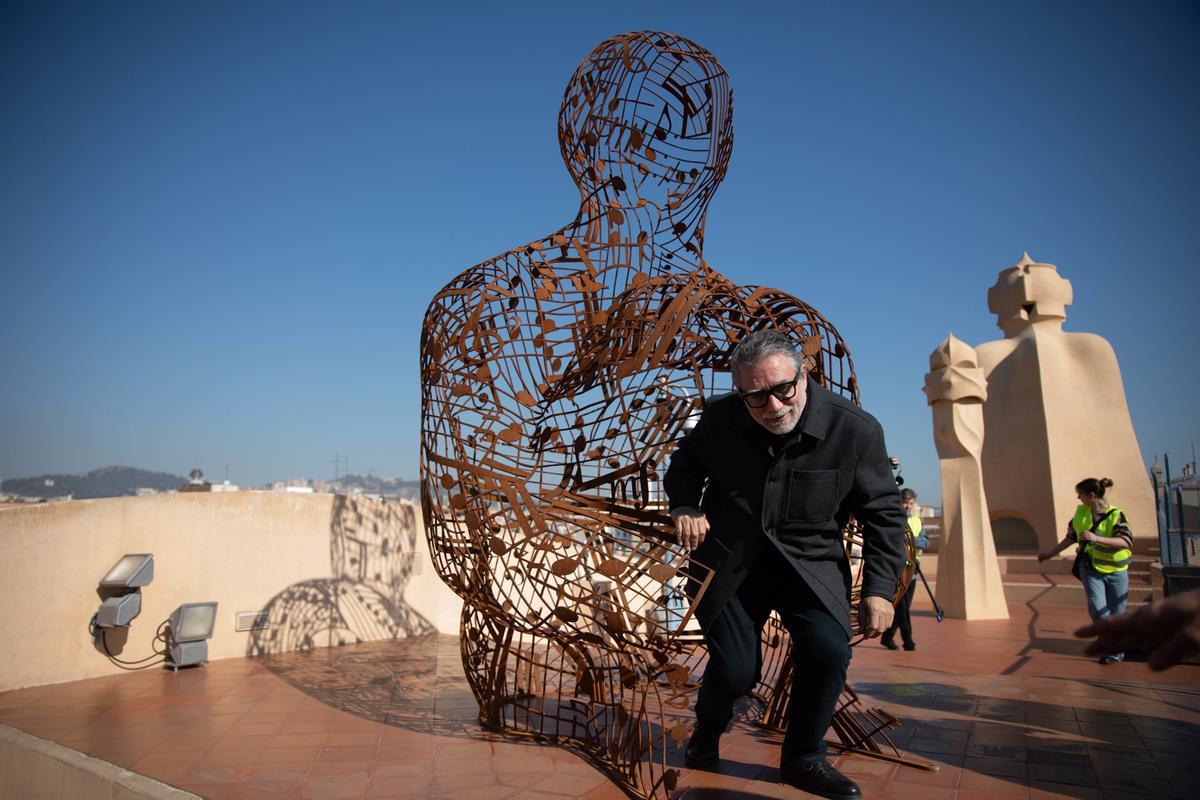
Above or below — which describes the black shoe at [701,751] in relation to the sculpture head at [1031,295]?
below

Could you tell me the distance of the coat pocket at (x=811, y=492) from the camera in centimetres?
294

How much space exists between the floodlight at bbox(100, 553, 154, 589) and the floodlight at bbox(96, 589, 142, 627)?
3.5 inches

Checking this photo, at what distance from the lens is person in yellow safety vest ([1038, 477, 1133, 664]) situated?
603 centimetres

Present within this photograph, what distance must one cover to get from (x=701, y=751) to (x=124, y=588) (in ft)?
14.6

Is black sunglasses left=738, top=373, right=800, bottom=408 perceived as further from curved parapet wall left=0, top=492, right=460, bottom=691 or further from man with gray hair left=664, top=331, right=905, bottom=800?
curved parapet wall left=0, top=492, right=460, bottom=691

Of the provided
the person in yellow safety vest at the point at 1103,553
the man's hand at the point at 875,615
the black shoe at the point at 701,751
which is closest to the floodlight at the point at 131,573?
the black shoe at the point at 701,751

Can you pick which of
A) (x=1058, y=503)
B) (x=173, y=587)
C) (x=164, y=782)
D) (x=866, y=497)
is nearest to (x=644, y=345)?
(x=866, y=497)

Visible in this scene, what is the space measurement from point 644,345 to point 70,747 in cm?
332

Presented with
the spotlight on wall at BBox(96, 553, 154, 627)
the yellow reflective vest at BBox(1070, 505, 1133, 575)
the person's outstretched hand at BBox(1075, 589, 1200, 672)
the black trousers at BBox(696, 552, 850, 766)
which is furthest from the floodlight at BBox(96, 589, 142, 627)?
the yellow reflective vest at BBox(1070, 505, 1133, 575)

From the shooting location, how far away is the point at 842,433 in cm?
296

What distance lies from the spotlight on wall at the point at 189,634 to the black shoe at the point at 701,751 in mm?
4152

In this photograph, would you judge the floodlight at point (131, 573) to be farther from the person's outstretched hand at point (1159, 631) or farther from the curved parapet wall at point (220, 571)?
the person's outstretched hand at point (1159, 631)

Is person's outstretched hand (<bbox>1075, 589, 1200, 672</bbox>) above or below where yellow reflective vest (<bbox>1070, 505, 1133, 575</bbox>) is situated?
above

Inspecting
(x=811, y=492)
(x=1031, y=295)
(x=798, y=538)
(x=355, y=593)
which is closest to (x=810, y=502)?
(x=811, y=492)
